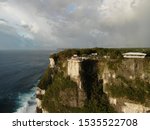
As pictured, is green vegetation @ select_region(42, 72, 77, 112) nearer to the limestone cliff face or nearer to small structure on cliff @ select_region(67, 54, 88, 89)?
small structure on cliff @ select_region(67, 54, 88, 89)

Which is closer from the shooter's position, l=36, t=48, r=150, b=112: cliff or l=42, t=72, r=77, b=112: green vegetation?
l=36, t=48, r=150, b=112: cliff

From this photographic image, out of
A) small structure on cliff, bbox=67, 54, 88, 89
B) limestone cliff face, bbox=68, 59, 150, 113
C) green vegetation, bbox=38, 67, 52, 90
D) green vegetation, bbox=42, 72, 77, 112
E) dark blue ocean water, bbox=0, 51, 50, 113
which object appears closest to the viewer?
limestone cliff face, bbox=68, 59, 150, 113

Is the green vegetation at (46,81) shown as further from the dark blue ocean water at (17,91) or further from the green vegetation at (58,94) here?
the dark blue ocean water at (17,91)

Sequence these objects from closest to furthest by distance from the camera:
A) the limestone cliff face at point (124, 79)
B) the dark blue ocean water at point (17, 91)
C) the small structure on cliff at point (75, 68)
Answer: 1. the limestone cliff face at point (124, 79)
2. the small structure on cliff at point (75, 68)
3. the dark blue ocean water at point (17, 91)

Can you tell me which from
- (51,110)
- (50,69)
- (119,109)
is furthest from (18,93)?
(119,109)

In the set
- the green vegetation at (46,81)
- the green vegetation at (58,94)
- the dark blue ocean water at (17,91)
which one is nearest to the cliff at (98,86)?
the green vegetation at (58,94)

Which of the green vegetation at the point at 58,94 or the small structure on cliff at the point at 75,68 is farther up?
the small structure on cliff at the point at 75,68

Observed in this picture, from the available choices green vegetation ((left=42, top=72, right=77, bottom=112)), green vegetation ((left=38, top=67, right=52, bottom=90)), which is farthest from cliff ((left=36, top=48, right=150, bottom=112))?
green vegetation ((left=38, top=67, right=52, bottom=90))

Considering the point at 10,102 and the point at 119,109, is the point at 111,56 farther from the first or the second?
the point at 10,102
